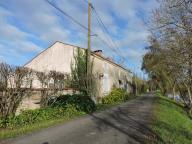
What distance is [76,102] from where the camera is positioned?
20.4m

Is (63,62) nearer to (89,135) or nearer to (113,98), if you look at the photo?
(113,98)

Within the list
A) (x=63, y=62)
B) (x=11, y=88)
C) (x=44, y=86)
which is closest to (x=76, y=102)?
(x=44, y=86)

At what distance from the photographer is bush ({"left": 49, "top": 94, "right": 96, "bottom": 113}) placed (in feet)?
64.0

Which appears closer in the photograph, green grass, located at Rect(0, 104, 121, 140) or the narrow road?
the narrow road

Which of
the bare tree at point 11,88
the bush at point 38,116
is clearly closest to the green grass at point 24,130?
the bush at point 38,116

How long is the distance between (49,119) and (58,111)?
1.68 m

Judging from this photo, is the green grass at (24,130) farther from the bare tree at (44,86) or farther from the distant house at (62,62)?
the distant house at (62,62)

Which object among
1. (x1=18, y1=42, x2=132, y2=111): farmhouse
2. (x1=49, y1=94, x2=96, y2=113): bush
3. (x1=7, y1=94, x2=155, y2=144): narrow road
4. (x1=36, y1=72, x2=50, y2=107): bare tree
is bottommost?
(x1=7, y1=94, x2=155, y2=144): narrow road

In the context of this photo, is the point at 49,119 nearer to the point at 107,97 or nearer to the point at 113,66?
the point at 107,97

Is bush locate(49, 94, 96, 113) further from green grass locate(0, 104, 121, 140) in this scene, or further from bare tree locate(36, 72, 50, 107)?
green grass locate(0, 104, 121, 140)

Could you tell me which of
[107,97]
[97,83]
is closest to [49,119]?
[97,83]

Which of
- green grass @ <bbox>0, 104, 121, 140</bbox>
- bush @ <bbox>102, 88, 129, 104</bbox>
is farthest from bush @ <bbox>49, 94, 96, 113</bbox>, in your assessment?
bush @ <bbox>102, 88, 129, 104</bbox>

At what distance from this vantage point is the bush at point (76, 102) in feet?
64.0

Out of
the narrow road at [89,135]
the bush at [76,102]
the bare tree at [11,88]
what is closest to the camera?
the narrow road at [89,135]
